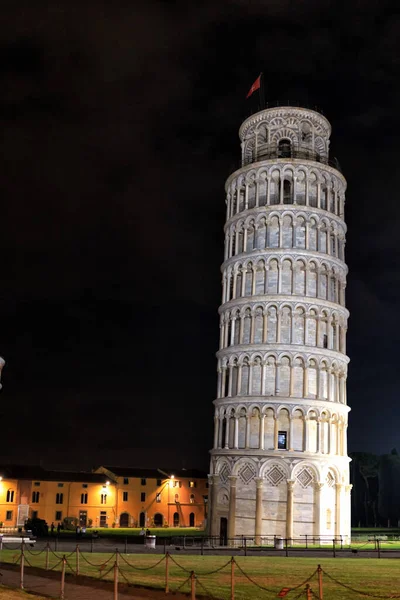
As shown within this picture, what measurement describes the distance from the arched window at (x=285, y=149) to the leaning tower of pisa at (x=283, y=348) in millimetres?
125

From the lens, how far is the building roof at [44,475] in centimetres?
8781

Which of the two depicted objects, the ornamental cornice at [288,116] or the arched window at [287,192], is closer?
the arched window at [287,192]

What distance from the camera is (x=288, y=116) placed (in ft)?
212

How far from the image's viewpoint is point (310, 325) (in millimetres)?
57875

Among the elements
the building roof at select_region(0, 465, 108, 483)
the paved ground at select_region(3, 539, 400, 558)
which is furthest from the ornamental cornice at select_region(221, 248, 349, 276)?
the building roof at select_region(0, 465, 108, 483)

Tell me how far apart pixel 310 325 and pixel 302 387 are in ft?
17.6

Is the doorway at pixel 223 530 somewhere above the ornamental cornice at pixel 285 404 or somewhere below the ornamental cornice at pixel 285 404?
below

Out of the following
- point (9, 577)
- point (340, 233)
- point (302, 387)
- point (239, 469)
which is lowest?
point (9, 577)

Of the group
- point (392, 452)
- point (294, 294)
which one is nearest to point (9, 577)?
point (294, 294)

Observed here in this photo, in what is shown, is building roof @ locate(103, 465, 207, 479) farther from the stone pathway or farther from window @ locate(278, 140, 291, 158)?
the stone pathway

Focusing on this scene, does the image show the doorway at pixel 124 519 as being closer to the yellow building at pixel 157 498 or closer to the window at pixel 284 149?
the yellow building at pixel 157 498

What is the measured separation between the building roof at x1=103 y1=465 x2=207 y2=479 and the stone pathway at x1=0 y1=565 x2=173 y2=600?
6760cm

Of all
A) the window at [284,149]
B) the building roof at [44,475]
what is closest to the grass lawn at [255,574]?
the window at [284,149]

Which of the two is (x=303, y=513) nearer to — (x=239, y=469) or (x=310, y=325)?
(x=239, y=469)
